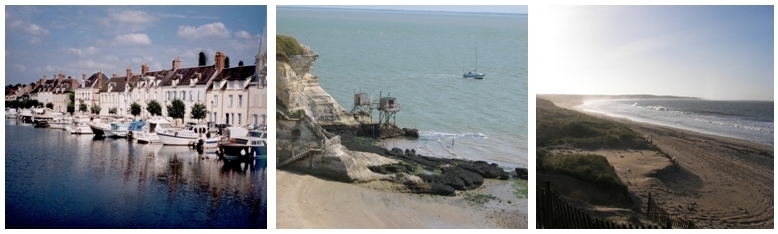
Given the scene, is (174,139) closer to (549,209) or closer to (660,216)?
(549,209)

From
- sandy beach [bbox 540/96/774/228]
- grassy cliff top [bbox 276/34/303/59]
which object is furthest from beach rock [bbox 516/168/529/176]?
grassy cliff top [bbox 276/34/303/59]

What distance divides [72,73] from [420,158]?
18.2 feet

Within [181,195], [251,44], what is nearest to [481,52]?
[251,44]

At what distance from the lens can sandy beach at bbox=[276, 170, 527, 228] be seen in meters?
11.1

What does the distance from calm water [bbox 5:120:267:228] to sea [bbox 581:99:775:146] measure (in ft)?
18.4

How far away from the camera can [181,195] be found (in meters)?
11.0

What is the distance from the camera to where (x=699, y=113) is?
11641 millimetres

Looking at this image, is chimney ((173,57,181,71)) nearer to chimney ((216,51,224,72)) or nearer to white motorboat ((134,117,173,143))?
chimney ((216,51,224,72))

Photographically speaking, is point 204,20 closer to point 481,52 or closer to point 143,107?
point 143,107

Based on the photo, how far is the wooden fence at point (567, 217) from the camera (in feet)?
36.2

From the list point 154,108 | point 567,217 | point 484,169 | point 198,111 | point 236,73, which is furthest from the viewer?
point 154,108

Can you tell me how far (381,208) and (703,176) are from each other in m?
4.97

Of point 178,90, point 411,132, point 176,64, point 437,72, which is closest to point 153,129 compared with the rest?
point 178,90

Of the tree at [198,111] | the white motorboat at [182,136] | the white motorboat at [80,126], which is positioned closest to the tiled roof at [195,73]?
the tree at [198,111]
